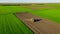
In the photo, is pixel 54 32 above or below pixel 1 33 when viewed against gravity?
below

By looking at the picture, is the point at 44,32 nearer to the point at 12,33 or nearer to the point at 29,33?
the point at 29,33

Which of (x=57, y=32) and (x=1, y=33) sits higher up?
(x=1, y=33)

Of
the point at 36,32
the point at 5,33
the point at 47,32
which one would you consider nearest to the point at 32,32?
the point at 36,32

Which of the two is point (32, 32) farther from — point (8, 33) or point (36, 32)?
point (8, 33)

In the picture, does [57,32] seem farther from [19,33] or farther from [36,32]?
[19,33]

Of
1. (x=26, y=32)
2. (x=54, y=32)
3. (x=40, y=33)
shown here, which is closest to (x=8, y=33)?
(x=26, y=32)

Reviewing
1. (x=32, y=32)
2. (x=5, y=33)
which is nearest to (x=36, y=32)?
(x=32, y=32)

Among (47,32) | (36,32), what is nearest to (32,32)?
(36,32)
